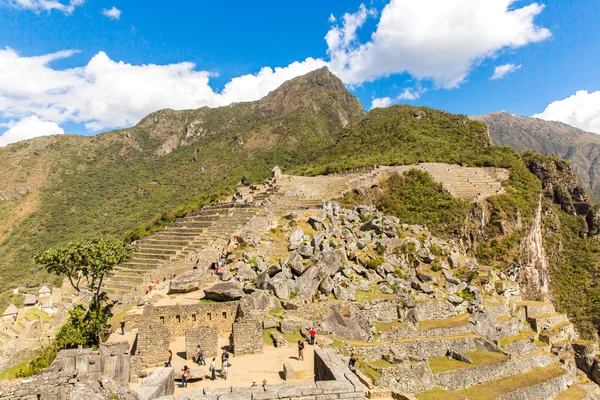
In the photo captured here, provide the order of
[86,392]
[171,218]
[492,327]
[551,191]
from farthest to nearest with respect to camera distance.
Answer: [551,191], [171,218], [492,327], [86,392]

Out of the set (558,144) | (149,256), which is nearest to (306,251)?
(149,256)

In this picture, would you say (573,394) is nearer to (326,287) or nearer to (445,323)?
(445,323)

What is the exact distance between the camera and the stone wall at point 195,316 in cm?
1202

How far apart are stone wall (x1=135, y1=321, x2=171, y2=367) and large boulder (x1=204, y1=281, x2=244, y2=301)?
3.88m

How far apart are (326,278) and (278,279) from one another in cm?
227

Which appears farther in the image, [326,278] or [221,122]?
[221,122]

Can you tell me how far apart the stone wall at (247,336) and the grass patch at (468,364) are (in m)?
8.02

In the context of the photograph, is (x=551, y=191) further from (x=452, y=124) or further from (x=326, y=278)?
(x=326, y=278)

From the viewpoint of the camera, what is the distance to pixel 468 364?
15.9m

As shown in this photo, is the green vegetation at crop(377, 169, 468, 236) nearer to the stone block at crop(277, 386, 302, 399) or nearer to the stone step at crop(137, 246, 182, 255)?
the stone step at crop(137, 246, 182, 255)

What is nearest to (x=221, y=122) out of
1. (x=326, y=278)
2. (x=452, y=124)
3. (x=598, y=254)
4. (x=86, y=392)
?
(x=452, y=124)

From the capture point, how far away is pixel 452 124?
6275 cm

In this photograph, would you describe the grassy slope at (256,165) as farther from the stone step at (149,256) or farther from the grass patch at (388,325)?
the grass patch at (388,325)

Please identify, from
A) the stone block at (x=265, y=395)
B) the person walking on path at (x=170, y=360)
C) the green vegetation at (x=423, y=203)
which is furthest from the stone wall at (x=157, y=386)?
the green vegetation at (x=423, y=203)
